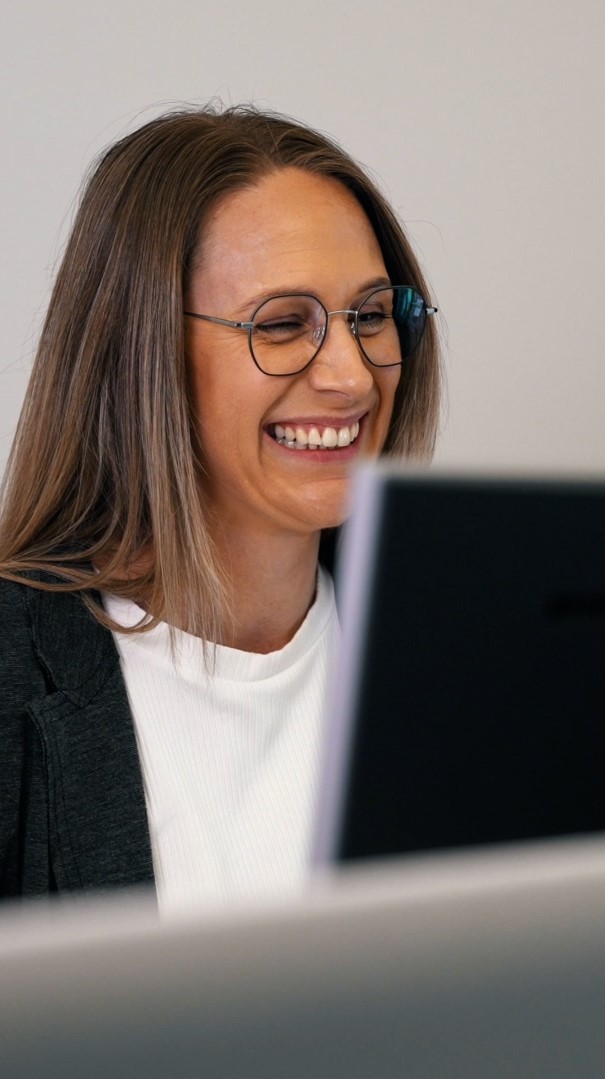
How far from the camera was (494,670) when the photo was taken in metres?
0.51

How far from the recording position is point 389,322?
1466 millimetres

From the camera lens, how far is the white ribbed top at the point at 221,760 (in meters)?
1.23

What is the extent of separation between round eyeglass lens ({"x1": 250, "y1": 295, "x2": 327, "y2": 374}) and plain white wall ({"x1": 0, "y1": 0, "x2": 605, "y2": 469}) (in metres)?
1.05

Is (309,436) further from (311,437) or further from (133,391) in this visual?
(133,391)

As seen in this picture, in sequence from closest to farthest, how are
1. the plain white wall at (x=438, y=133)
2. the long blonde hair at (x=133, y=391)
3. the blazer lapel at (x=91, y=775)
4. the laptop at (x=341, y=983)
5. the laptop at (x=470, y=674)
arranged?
1. the laptop at (x=341, y=983)
2. the laptop at (x=470, y=674)
3. the blazer lapel at (x=91, y=775)
4. the long blonde hair at (x=133, y=391)
5. the plain white wall at (x=438, y=133)

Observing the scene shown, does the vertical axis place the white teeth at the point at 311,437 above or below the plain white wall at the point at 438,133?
below

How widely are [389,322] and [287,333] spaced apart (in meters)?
0.15

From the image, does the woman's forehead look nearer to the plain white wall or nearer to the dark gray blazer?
the dark gray blazer

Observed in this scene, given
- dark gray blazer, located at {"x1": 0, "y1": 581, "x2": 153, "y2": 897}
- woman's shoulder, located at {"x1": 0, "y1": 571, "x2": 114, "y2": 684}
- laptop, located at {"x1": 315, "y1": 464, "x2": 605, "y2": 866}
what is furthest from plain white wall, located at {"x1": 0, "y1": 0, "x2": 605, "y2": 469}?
laptop, located at {"x1": 315, "y1": 464, "x2": 605, "y2": 866}

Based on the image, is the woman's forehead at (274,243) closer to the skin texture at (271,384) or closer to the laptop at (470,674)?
the skin texture at (271,384)

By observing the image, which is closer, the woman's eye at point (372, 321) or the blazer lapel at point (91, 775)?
the blazer lapel at point (91, 775)

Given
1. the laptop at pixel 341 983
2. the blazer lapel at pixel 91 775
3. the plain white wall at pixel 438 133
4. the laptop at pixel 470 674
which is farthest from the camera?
the plain white wall at pixel 438 133

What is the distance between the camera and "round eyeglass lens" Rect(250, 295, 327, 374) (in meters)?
1.38

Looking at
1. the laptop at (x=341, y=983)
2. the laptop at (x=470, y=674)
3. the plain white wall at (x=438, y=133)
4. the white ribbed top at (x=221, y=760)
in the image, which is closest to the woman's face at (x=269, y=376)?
the white ribbed top at (x=221, y=760)
